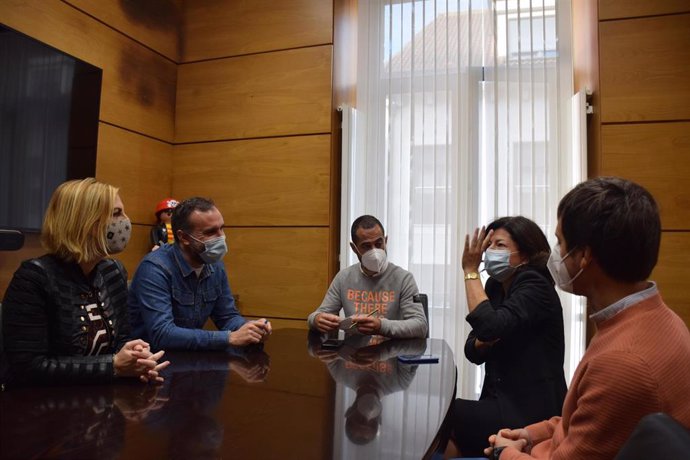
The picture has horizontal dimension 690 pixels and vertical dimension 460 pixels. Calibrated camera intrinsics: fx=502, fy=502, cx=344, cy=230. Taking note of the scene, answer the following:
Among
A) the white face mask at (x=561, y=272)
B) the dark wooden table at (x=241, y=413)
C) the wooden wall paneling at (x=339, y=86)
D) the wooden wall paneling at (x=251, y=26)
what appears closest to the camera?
the dark wooden table at (x=241, y=413)

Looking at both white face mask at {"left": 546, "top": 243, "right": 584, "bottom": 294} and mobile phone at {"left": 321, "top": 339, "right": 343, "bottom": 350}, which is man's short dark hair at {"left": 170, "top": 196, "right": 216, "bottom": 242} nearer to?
mobile phone at {"left": 321, "top": 339, "right": 343, "bottom": 350}

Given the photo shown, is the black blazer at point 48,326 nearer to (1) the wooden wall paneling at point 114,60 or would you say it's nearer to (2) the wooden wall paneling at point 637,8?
(1) the wooden wall paneling at point 114,60

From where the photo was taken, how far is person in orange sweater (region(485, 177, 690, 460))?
853mm

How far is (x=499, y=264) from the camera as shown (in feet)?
6.30

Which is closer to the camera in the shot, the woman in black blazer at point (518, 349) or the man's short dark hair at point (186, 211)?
the woman in black blazer at point (518, 349)

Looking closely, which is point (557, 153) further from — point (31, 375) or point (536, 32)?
point (31, 375)

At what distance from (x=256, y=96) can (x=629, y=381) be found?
136 inches

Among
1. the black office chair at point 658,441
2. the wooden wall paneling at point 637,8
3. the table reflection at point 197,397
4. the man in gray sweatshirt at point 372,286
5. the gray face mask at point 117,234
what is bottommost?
the table reflection at point 197,397

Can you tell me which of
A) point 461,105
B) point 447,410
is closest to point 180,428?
point 447,410

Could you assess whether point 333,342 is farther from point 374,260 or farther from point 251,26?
point 251,26

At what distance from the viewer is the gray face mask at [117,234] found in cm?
162

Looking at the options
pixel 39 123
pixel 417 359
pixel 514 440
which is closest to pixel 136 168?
pixel 39 123

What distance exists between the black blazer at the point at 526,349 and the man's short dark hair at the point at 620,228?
2.24 feet

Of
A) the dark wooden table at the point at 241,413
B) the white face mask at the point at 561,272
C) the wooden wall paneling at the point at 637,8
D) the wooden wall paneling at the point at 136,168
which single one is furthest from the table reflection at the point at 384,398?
the wooden wall paneling at the point at 637,8
